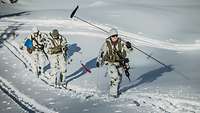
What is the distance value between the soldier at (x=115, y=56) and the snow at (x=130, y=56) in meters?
0.54

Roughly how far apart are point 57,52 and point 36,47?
205cm

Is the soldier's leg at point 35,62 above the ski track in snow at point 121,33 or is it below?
below

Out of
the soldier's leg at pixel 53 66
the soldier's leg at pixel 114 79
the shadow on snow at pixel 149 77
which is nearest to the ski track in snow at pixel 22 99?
the soldier's leg at pixel 53 66

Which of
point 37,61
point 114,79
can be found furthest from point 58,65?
point 114,79

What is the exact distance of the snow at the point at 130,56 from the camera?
1438 centimetres

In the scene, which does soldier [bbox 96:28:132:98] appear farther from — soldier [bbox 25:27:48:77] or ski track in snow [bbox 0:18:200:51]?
ski track in snow [bbox 0:18:200:51]

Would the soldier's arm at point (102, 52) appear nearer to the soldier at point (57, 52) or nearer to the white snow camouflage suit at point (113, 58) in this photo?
the white snow camouflage suit at point (113, 58)

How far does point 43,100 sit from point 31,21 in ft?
47.9

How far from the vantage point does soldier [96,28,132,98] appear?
14586mm

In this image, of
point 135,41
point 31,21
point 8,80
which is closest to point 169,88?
point 8,80

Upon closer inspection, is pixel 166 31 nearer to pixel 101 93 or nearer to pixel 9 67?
pixel 9 67

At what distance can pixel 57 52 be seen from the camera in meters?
16.6

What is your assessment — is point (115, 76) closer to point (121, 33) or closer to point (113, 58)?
point (113, 58)

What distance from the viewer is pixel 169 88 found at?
1570 centimetres
